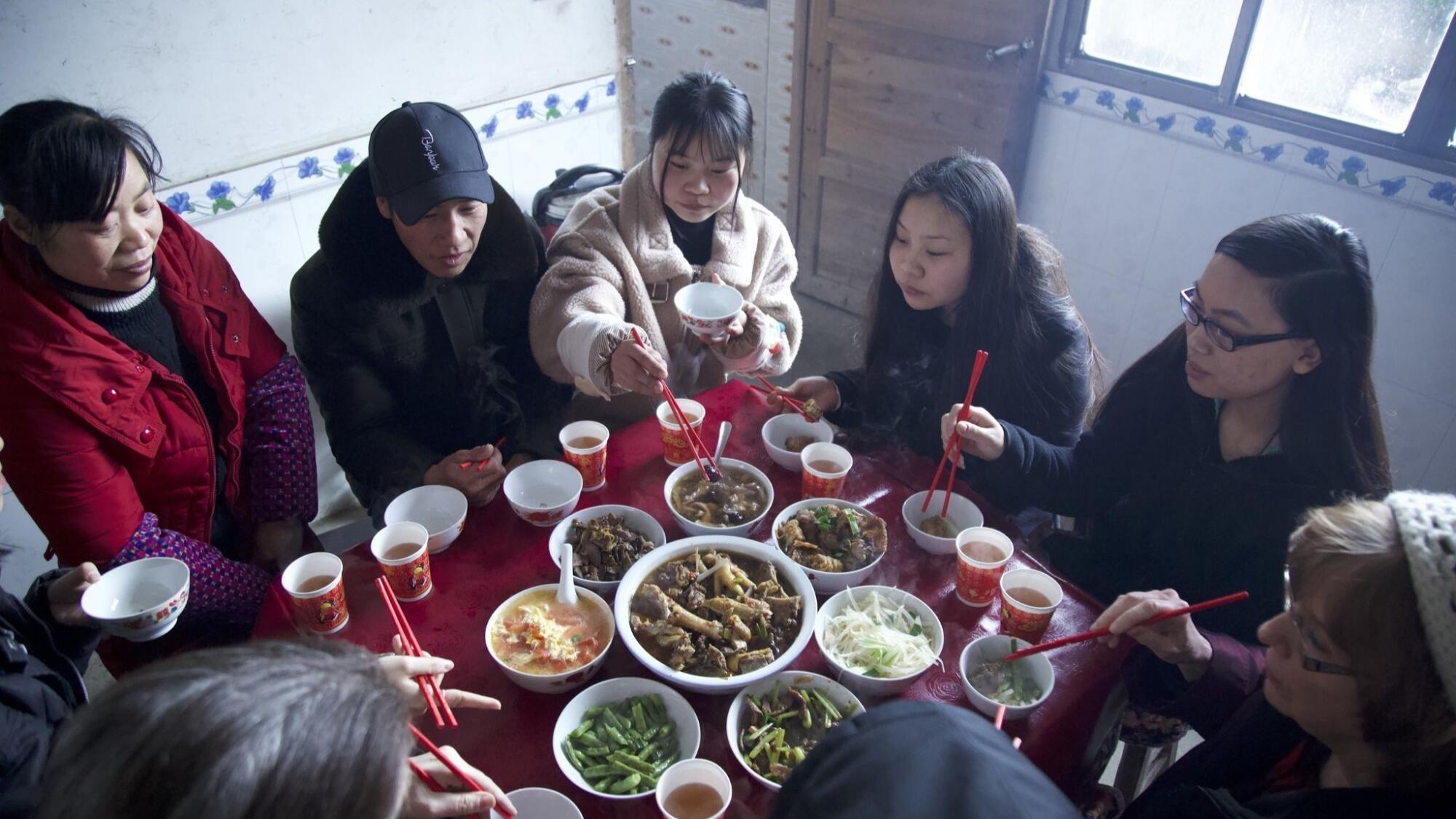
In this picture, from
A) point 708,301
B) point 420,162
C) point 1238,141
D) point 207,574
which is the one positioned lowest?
point 207,574

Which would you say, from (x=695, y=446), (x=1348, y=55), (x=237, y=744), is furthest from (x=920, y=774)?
(x=1348, y=55)

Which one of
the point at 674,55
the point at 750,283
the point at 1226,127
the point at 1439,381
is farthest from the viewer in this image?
the point at 674,55

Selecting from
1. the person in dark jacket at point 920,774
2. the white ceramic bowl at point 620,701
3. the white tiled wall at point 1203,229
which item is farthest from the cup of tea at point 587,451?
the white tiled wall at point 1203,229

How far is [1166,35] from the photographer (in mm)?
3471

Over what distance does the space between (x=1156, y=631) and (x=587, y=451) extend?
3.89 feet

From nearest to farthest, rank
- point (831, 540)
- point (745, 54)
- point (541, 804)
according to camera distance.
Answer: point (541, 804) → point (831, 540) → point (745, 54)

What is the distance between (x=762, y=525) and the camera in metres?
1.83

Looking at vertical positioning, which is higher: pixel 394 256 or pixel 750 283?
pixel 394 256

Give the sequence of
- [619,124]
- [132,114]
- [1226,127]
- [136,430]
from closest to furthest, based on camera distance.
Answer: [136,430], [132,114], [1226,127], [619,124]

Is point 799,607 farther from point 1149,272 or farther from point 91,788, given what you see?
point 1149,272

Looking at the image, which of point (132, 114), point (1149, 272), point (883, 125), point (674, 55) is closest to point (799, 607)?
point (132, 114)

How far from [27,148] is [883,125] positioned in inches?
141

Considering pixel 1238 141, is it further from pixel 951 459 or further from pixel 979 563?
pixel 979 563

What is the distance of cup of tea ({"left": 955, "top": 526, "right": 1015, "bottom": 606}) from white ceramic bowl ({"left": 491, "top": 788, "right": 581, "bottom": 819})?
0.83 m
